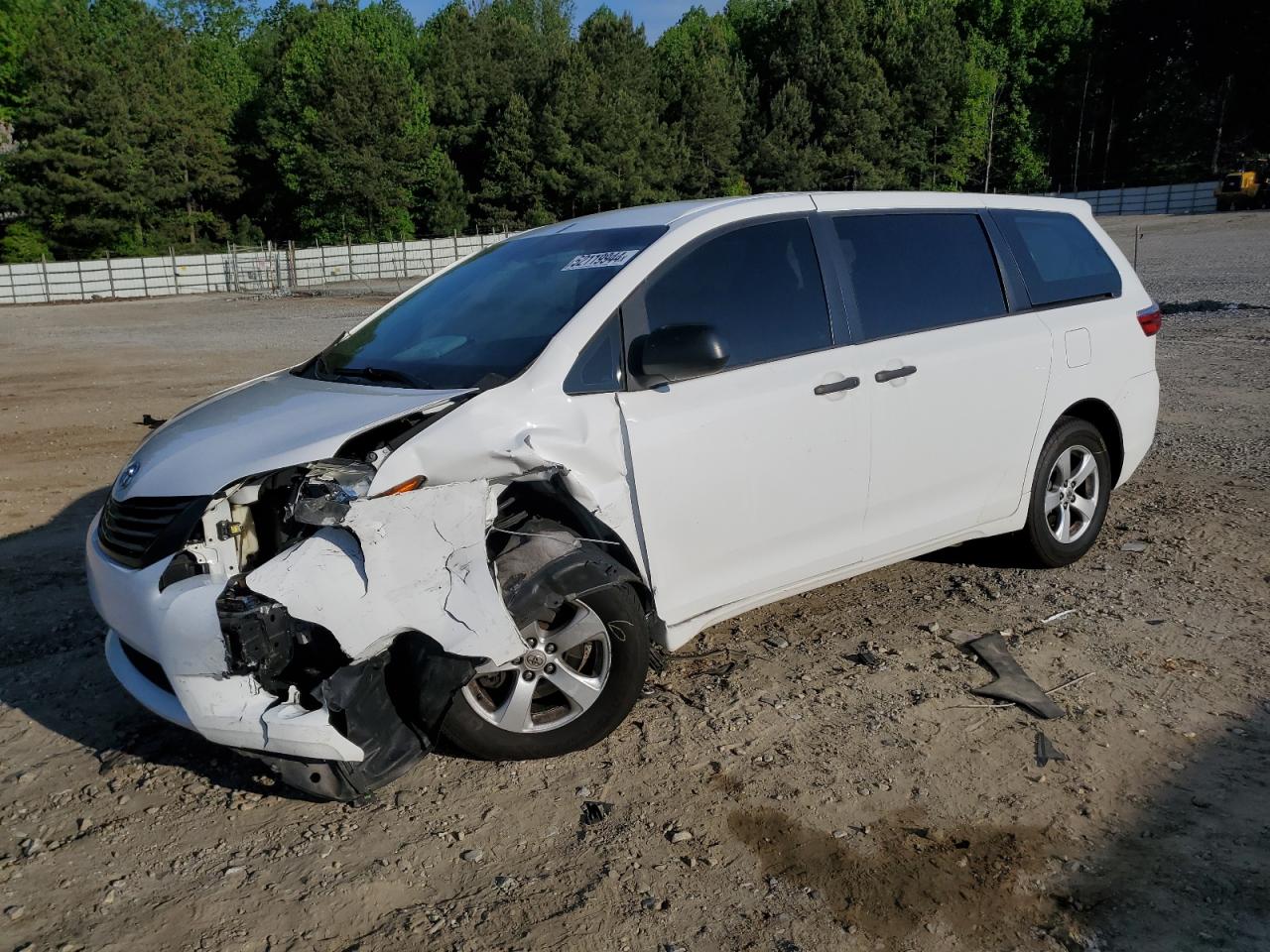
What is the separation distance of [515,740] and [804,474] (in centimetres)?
148

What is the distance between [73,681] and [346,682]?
193 centimetres

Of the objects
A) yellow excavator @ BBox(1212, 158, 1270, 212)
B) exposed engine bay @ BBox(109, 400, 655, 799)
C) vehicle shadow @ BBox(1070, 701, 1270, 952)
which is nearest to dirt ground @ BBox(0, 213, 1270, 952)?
vehicle shadow @ BBox(1070, 701, 1270, 952)

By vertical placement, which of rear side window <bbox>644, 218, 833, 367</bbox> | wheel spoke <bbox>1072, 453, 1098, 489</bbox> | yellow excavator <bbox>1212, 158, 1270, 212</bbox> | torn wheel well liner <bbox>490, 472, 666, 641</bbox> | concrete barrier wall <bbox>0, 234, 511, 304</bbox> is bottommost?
concrete barrier wall <bbox>0, 234, 511, 304</bbox>

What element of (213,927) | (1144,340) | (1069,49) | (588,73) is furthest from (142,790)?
(1069,49)

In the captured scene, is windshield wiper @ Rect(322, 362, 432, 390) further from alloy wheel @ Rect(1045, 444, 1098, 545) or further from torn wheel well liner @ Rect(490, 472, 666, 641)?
alloy wheel @ Rect(1045, 444, 1098, 545)

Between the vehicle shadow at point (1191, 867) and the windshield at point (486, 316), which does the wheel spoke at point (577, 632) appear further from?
the vehicle shadow at point (1191, 867)

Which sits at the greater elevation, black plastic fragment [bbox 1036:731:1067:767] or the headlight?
the headlight

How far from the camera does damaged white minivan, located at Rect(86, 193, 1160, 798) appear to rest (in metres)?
3.36

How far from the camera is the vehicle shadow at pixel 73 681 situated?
392 centimetres

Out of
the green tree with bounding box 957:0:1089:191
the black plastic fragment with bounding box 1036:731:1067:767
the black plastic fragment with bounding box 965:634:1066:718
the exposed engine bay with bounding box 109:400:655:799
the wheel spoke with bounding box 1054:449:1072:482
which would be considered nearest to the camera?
the exposed engine bay with bounding box 109:400:655:799

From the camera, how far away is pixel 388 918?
119 inches

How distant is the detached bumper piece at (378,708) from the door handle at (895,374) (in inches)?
80.8

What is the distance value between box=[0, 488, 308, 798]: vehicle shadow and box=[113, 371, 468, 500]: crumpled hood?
93cm

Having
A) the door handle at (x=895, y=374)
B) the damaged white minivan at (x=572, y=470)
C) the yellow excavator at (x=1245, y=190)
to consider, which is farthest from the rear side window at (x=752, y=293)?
the yellow excavator at (x=1245, y=190)
